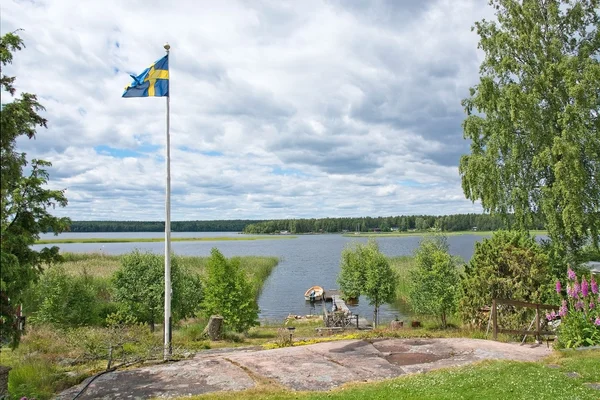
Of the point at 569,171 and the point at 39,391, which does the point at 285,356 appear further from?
the point at 569,171

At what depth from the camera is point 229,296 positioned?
2633 cm

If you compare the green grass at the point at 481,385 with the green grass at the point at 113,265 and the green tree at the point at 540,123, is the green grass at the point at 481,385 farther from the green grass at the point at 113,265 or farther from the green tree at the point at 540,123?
the green grass at the point at 113,265

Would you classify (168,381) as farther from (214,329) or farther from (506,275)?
(506,275)

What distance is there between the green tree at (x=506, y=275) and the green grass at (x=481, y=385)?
7.26 meters

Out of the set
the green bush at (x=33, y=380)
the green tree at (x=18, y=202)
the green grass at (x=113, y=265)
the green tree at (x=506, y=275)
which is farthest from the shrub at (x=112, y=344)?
the green grass at (x=113, y=265)

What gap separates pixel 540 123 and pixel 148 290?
22244 millimetres

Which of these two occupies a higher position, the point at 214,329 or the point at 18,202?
the point at 18,202

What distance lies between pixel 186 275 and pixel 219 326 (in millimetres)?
9465

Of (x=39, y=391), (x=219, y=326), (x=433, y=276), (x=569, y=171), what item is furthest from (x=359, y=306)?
(x=39, y=391)

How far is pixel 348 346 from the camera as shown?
16.1 meters

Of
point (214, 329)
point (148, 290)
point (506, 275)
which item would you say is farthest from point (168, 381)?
point (148, 290)

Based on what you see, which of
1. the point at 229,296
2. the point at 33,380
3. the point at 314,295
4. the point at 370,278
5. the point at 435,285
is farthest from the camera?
the point at 314,295

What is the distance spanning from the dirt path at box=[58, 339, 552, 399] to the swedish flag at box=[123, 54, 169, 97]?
336 inches

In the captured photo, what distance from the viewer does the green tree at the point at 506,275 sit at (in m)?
19.3
